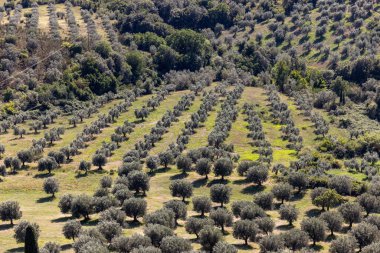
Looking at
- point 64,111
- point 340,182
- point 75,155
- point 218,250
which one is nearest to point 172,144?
point 75,155

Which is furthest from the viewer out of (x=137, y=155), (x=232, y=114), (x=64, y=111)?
(x=64, y=111)

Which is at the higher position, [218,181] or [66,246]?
[66,246]

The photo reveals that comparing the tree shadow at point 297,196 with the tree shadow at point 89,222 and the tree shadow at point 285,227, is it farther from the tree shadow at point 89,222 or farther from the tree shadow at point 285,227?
the tree shadow at point 89,222

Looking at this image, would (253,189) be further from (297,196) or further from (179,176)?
(179,176)

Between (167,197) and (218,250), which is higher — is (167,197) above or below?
below

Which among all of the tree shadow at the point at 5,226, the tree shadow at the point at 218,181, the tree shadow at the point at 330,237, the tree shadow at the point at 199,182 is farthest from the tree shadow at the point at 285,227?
the tree shadow at the point at 5,226

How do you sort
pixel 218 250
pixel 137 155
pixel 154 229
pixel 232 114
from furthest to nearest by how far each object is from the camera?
pixel 232 114 → pixel 137 155 → pixel 154 229 → pixel 218 250

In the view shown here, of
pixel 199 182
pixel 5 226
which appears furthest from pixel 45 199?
pixel 199 182

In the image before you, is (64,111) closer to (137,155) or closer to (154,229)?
(137,155)
